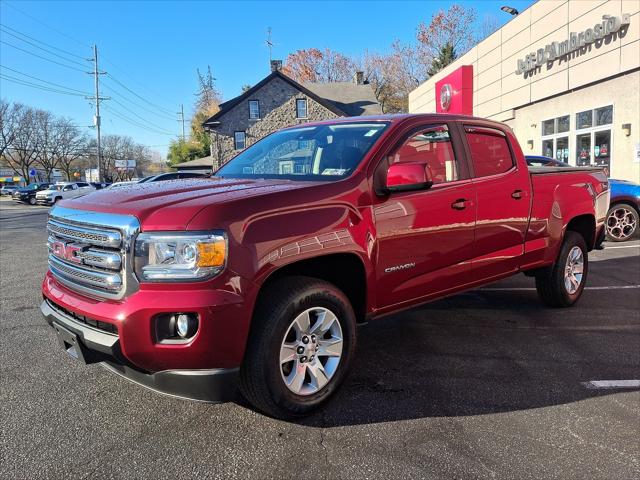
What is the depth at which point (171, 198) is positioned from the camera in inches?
112

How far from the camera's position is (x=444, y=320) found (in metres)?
5.09

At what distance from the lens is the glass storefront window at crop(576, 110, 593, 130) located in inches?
631

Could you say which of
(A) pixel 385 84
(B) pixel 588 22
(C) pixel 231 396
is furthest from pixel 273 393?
(A) pixel 385 84

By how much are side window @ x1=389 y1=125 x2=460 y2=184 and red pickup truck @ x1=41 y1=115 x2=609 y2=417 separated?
1 centimetres

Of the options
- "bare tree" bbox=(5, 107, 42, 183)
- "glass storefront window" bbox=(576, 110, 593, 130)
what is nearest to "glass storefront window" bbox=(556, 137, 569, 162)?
"glass storefront window" bbox=(576, 110, 593, 130)

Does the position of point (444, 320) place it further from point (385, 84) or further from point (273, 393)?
point (385, 84)

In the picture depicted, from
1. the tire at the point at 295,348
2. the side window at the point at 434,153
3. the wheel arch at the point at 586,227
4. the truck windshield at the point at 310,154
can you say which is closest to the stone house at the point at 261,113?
the wheel arch at the point at 586,227

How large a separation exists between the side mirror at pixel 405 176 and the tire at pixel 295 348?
0.82 m

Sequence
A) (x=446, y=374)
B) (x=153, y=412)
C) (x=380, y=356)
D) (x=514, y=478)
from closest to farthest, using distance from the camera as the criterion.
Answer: (x=514, y=478), (x=153, y=412), (x=446, y=374), (x=380, y=356)

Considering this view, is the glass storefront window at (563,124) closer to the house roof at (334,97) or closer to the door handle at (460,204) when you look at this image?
the door handle at (460,204)

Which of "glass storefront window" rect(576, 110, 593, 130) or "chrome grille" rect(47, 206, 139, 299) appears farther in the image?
"glass storefront window" rect(576, 110, 593, 130)

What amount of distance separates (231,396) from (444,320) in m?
2.99

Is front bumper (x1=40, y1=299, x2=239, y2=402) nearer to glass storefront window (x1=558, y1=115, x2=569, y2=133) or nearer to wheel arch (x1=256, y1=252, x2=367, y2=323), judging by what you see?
wheel arch (x1=256, y1=252, x2=367, y2=323)

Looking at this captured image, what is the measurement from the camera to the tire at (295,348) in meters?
2.77
